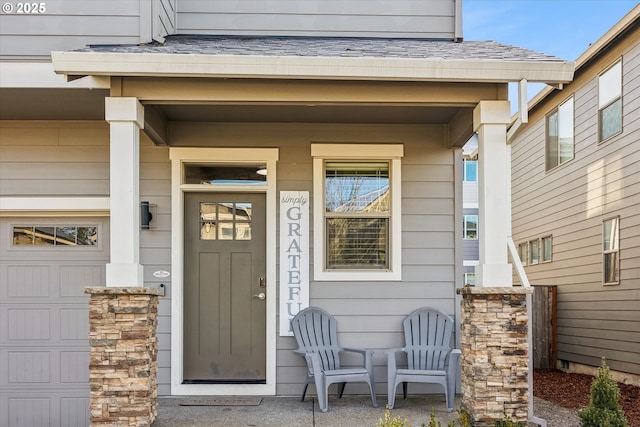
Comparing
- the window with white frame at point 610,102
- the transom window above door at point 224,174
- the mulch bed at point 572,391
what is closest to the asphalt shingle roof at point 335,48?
the transom window above door at point 224,174

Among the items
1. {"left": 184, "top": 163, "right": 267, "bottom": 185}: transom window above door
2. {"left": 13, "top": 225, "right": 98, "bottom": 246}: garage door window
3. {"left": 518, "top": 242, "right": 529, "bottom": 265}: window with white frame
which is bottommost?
{"left": 518, "top": 242, "right": 529, "bottom": 265}: window with white frame

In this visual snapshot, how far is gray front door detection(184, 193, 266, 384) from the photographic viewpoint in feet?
19.0

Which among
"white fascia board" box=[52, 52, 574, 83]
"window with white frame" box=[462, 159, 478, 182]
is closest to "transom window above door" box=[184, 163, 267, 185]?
"white fascia board" box=[52, 52, 574, 83]

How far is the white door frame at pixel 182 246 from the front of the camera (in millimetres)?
5645

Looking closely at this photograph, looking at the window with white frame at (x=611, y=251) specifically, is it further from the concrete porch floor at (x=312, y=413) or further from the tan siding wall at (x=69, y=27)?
the tan siding wall at (x=69, y=27)

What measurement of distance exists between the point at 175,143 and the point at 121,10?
1274mm

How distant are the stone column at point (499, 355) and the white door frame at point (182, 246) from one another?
1994 mm

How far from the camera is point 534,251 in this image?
37.8 ft

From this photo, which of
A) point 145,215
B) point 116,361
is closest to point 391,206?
point 145,215

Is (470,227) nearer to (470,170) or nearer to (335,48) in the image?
(470,170)

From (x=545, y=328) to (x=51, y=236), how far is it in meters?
7.63

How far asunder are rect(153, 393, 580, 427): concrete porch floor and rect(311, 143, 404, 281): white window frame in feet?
3.58

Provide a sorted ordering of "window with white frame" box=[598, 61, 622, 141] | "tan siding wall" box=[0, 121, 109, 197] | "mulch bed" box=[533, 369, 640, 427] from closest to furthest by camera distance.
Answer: "tan siding wall" box=[0, 121, 109, 197]
"mulch bed" box=[533, 369, 640, 427]
"window with white frame" box=[598, 61, 622, 141]

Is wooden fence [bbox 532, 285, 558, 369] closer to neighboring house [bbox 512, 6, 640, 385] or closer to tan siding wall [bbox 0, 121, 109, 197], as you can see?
neighboring house [bbox 512, 6, 640, 385]
